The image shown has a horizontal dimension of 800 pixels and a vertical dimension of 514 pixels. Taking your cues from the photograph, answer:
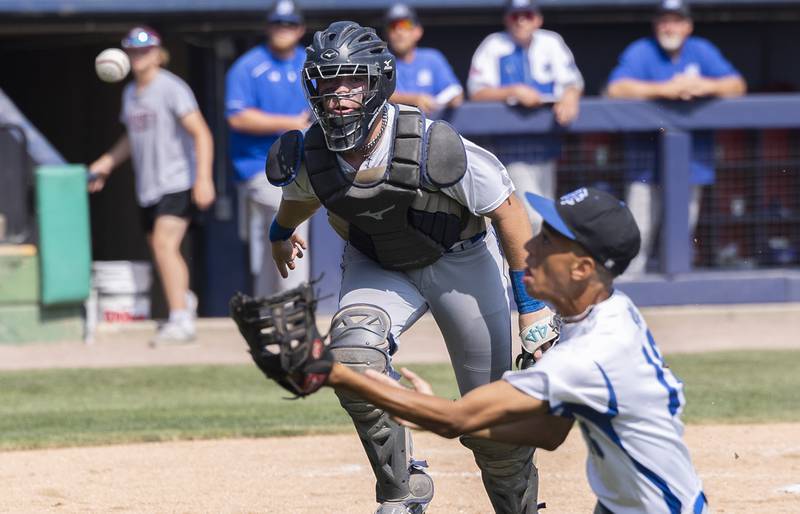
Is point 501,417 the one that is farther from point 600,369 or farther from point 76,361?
point 76,361

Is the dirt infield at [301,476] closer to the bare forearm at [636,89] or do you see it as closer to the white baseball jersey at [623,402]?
the white baseball jersey at [623,402]

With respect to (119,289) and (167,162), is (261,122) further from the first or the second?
(119,289)

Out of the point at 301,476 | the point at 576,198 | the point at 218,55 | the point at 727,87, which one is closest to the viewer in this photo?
the point at 576,198

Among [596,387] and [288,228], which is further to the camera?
[288,228]

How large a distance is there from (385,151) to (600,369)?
5.40 ft

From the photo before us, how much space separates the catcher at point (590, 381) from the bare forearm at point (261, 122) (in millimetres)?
6424

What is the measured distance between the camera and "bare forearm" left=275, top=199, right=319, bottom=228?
215 inches

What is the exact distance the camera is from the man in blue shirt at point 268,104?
10281mm

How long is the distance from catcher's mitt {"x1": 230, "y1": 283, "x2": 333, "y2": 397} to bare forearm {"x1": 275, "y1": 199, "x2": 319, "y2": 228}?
1.57 metres

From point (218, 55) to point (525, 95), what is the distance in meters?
2.86

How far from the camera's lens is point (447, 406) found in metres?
3.93

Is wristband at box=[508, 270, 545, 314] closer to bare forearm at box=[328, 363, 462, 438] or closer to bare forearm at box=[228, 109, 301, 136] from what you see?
bare forearm at box=[328, 363, 462, 438]

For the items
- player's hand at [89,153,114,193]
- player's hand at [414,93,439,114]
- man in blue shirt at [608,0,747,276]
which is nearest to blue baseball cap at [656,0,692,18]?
man in blue shirt at [608,0,747,276]

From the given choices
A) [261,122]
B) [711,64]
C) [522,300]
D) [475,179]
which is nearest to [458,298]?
[522,300]
